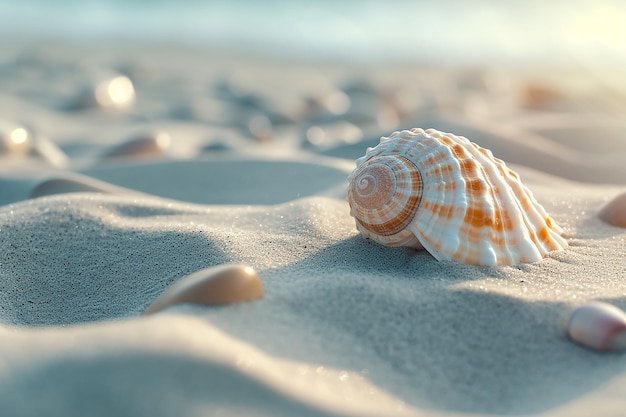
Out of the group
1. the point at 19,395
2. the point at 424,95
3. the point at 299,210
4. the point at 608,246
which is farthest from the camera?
the point at 424,95

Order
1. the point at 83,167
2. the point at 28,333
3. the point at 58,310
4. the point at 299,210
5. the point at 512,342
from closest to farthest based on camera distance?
the point at 28,333 → the point at 512,342 → the point at 58,310 → the point at 299,210 → the point at 83,167

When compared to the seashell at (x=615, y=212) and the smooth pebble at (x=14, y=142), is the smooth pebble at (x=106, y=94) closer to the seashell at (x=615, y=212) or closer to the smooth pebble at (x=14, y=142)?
the smooth pebble at (x=14, y=142)

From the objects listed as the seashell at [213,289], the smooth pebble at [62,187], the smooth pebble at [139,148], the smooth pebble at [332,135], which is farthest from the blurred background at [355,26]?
the seashell at [213,289]

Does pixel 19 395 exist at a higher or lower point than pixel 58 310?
higher

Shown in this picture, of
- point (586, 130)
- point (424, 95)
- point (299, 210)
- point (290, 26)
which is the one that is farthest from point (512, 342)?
point (290, 26)

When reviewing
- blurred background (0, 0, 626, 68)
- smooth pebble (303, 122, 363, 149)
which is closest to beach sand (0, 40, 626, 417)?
smooth pebble (303, 122, 363, 149)

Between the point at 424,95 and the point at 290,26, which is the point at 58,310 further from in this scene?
the point at 290,26

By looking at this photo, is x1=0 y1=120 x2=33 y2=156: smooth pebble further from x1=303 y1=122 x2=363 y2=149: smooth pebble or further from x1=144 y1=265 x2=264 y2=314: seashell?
x1=144 y1=265 x2=264 y2=314: seashell
